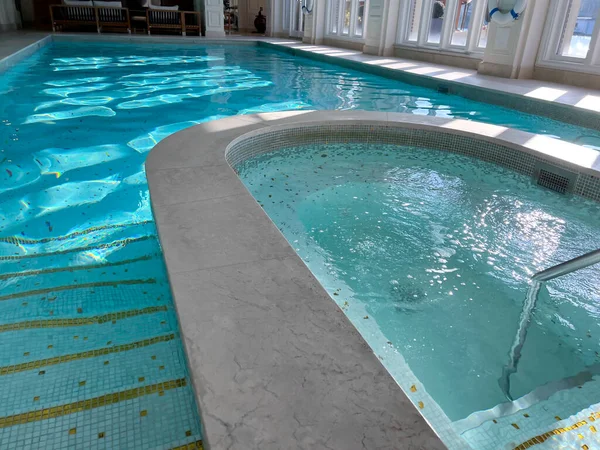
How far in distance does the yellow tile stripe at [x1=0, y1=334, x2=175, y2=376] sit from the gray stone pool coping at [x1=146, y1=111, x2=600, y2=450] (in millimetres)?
347

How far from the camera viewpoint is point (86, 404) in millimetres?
1462

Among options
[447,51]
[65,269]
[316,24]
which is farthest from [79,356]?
[316,24]

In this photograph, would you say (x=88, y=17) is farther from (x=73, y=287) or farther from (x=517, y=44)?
(x=73, y=287)

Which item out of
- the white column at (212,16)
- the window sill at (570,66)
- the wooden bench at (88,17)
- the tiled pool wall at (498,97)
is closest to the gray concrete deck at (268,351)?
the tiled pool wall at (498,97)

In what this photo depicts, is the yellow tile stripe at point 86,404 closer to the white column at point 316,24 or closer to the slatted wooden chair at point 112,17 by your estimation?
the white column at point 316,24

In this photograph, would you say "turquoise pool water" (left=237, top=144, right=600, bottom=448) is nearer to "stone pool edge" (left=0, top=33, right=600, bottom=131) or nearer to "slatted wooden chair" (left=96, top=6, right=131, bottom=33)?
"stone pool edge" (left=0, top=33, right=600, bottom=131)

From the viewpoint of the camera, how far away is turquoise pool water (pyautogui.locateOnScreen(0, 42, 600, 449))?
145 centimetres

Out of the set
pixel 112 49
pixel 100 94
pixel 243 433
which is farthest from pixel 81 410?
pixel 112 49

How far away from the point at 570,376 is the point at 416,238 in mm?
1238

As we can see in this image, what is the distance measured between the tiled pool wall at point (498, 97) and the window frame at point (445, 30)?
175cm

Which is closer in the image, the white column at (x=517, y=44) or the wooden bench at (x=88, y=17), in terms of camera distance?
the white column at (x=517, y=44)

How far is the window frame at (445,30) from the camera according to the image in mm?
8500

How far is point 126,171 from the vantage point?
380cm

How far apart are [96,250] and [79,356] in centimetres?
98
